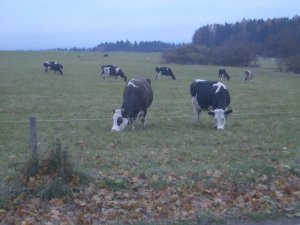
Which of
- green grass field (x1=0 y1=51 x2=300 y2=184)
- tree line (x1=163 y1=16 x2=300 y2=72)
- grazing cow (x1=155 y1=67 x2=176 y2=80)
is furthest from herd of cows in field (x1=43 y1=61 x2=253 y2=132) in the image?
tree line (x1=163 y1=16 x2=300 y2=72)

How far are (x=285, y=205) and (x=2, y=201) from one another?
14.3 feet

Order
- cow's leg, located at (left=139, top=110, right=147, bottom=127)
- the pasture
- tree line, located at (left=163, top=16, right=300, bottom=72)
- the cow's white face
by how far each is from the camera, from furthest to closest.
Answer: tree line, located at (left=163, top=16, right=300, bottom=72), cow's leg, located at (left=139, top=110, right=147, bottom=127), the cow's white face, the pasture

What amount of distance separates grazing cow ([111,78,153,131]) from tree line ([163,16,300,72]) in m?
54.5

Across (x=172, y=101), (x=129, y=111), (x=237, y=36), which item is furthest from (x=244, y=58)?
(x=129, y=111)

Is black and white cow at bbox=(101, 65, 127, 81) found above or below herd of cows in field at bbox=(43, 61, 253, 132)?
below

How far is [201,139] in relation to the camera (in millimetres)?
14430

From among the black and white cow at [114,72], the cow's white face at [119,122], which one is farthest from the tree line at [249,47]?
the cow's white face at [119,122]

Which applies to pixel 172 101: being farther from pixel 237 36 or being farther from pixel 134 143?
pixel 237 36

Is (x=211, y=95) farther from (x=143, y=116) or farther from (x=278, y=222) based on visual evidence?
(x=278, y=222)

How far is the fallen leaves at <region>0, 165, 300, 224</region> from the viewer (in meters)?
7.03

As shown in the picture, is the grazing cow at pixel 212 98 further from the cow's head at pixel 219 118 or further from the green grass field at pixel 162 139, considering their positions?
the green grass field at pixel 162 139

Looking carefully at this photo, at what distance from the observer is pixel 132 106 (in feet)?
57.3

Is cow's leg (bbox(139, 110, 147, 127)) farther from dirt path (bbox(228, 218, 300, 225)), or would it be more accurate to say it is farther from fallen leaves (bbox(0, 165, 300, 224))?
dirt path (bbox(228, 218, 300, 225))

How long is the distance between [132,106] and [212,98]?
3081 millimetres
